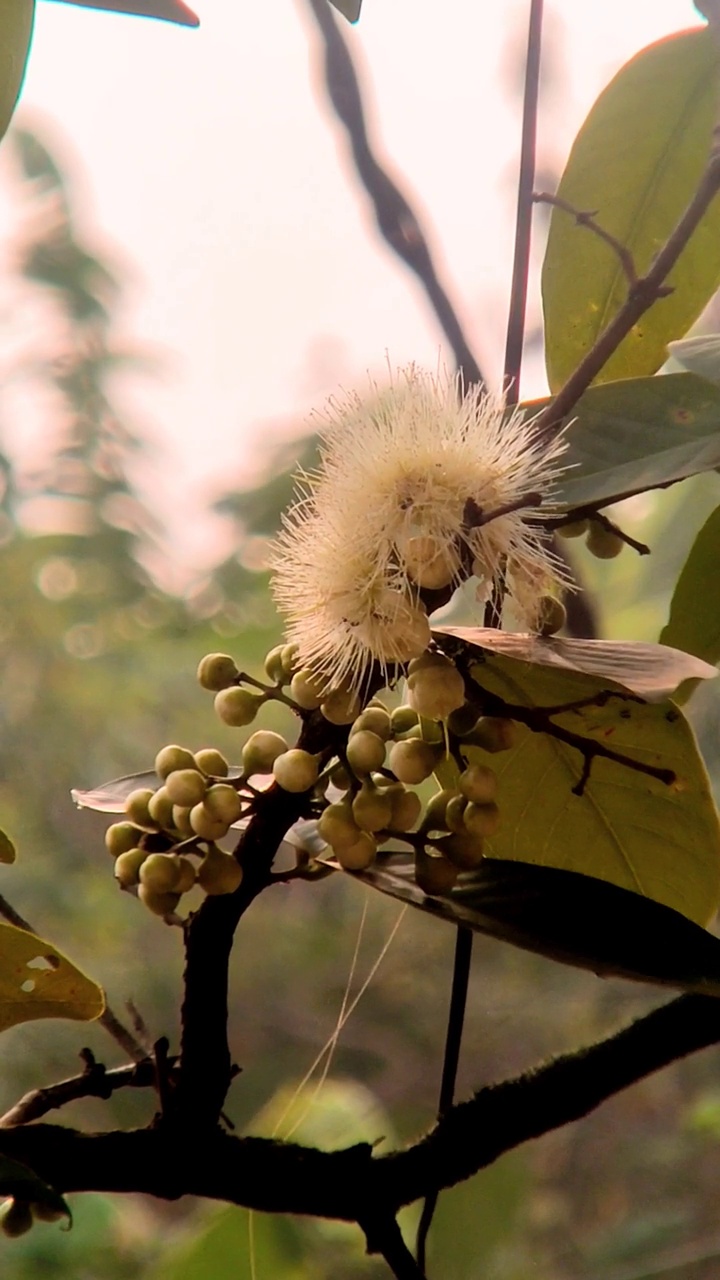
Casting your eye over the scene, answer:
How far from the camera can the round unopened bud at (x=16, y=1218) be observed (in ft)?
1.57

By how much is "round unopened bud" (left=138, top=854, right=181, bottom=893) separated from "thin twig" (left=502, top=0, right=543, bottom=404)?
257mm

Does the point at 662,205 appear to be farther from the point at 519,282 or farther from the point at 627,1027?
the point at 627,1027

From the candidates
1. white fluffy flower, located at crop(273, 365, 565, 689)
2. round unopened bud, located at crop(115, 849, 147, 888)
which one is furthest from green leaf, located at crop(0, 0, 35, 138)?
round unopened bud, located at crop(115, 849, 147, 888)

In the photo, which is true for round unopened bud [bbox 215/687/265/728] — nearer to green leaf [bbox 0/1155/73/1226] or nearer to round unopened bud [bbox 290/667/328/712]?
round unopened bud [bbox 290/667/328/712]

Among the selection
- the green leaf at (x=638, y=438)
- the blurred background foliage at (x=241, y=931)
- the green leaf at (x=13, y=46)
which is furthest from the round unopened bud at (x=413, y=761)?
the blurred background foliage at (x=241, y=931)

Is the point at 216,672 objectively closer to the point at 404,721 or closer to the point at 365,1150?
the point at 404,721

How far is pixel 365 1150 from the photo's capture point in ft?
1.57

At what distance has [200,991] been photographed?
44cm

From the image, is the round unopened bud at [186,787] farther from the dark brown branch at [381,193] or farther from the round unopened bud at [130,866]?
the dark brown branch at [381,193]

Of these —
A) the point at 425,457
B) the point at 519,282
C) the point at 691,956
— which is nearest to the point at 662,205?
the point at 519,282

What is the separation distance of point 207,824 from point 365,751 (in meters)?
0.06

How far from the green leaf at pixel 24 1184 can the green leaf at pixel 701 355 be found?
14.3 inches

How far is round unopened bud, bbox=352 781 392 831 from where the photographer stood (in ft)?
1.33

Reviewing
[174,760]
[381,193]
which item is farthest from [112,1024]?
[381,193]
